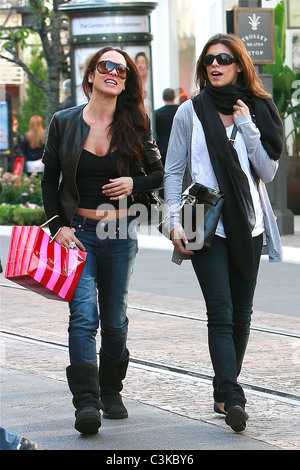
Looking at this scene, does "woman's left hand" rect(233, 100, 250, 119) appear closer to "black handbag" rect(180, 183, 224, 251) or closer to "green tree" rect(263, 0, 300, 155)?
"black handbag" rect(180, 183, 224, 251)

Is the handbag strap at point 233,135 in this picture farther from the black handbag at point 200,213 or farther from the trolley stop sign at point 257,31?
the trolley stop sign at point 257,31

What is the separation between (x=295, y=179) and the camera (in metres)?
18.6

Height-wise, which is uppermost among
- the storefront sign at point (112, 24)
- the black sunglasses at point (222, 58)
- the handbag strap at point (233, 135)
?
the storefront sign at point (112, 24)

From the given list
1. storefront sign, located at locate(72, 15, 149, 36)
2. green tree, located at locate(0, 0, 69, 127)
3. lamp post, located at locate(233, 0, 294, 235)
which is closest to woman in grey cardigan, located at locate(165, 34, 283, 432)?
lamp post, located at locate(233, 0, 294, 235)

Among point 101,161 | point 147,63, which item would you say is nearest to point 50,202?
point 101,161

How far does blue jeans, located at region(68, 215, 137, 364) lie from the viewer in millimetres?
5496

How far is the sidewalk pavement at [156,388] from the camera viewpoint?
5320 mm

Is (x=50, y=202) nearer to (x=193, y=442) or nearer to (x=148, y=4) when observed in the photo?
(x=193, y=442)

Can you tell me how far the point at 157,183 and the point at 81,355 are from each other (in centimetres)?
90

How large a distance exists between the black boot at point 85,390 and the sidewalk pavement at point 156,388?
94mm

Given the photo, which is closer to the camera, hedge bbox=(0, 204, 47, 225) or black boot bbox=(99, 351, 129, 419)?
black boot bbox=(99, 351, 129, 419)

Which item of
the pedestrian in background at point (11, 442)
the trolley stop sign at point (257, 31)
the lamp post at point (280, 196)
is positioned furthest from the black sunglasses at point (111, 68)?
the lamp post at point (280, 196)

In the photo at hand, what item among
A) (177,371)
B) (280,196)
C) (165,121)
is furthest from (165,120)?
(177,371)

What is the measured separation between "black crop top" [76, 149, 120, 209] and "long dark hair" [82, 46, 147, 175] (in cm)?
5
